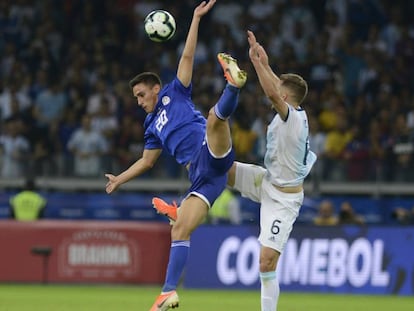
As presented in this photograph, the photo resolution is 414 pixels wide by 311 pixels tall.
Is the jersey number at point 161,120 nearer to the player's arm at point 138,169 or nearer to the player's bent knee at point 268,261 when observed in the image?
the player's arm at point 138,169

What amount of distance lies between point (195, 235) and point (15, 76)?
7036 millimetres

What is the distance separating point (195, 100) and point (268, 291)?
1141cm

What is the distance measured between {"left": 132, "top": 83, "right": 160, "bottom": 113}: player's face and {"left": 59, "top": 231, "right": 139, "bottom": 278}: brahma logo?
763 centimetres

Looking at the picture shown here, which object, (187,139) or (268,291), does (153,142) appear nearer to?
(187,139)

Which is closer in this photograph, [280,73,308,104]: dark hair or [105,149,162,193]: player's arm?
[280,73,308,104]: dark hair

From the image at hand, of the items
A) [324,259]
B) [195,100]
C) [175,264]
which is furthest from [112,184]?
[195,100]

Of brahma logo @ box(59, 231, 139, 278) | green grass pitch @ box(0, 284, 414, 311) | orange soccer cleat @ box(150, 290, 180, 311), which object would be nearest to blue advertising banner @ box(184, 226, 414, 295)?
green grass pitch @ box(0, 284, 414, 311)

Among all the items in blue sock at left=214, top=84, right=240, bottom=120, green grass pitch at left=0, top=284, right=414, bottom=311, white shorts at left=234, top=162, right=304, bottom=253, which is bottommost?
green grass pitch at left=0, top=284, right=414, bottom=311

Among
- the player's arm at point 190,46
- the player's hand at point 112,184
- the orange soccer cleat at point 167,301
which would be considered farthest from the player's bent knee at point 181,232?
the player's arm at point 190,46

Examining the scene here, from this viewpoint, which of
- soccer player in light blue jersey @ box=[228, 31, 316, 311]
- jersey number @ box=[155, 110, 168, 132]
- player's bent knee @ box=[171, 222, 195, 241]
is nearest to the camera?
player's bent knee @ box=[171, 222, 195, 241]

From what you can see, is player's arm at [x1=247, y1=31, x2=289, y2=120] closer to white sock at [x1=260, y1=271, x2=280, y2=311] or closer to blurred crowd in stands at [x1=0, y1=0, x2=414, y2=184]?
white sock at [x1=260, y1=271, x2=280, y2=311]

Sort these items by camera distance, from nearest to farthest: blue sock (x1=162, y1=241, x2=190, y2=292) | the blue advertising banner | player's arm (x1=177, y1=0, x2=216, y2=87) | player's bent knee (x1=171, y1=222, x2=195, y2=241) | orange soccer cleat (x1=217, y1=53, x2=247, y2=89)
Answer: orange soccer cleat (x1=217, y1=53, x2=247, y2=89), blue sock (x1=162, y1=241, x2=190, y2=292), player's bent knee (x1=171, y1=222, x2=195, y2=241), player's arm (x1=177, y1=0, x2=216, y2=87), the blue advertising banner

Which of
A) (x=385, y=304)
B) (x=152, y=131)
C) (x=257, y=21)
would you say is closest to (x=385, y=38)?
(x=257, y=21)

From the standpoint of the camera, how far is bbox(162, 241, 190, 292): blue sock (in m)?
11.2
